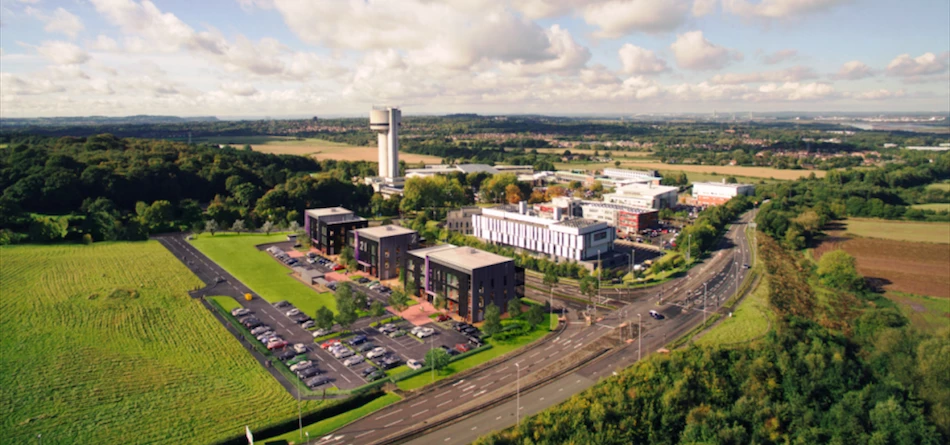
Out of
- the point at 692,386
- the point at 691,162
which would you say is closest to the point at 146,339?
the point at 692,386

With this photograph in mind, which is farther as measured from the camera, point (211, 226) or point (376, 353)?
point (211, 226)

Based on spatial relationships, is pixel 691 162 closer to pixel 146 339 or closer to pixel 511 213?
pixel 511 213

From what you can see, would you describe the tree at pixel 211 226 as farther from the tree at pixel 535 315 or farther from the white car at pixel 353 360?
the tree at pixel 535 315

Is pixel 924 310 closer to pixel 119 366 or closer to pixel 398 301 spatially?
pixel 398 301

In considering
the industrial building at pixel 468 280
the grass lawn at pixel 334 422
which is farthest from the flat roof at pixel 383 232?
the grass lawn at pixel 334 422

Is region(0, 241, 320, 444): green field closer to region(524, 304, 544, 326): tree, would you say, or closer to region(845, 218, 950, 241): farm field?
region(524, 304, 544, 326): tree

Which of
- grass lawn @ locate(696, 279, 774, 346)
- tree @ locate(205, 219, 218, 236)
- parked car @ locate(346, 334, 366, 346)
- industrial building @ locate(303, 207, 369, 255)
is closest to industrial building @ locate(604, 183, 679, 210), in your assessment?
grass lawn @ locate(696, 279, 774, 346)

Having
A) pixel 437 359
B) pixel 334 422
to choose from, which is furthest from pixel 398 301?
pixel 334 422
